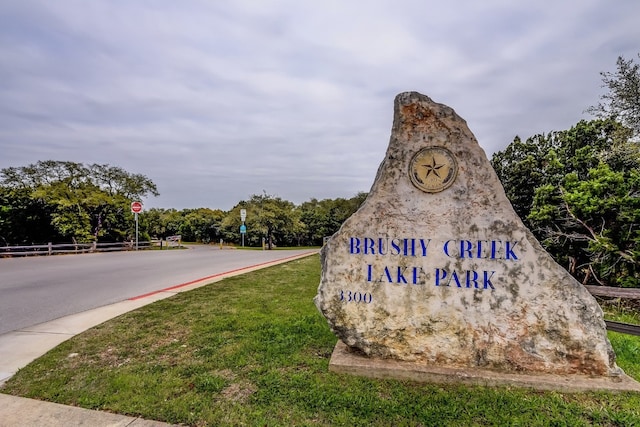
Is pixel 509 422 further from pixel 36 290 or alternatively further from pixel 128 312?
pixel 36 290

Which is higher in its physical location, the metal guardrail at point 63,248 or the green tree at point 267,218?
the green tree at point 267,218

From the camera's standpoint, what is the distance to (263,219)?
3281cm

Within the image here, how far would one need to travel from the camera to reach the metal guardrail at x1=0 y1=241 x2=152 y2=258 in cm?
2019

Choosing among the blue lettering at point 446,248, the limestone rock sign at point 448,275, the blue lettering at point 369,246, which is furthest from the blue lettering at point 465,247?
the blue lettering at point 369,246

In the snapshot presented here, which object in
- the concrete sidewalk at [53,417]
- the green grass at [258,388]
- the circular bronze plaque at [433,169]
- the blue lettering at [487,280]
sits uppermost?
the circular bronze plaque at [433,169]

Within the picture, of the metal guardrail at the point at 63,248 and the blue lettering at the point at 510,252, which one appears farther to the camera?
Answer: the metal guardrail at the point at 63,248

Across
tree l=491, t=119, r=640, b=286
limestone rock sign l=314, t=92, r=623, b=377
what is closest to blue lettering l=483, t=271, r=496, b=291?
limestone rock sign l=314, t=92, r=623, b=377

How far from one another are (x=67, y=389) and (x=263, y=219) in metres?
29.4

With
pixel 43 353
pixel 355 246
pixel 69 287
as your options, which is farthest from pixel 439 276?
pixel 69 287

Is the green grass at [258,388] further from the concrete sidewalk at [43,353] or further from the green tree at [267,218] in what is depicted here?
the green tree at [267,218]

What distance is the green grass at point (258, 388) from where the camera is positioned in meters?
3.08

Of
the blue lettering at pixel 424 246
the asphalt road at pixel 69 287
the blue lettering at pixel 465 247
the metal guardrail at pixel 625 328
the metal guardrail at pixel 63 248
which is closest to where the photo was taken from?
the blue lettering at pixel 465 247

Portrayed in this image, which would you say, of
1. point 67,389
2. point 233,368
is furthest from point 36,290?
point 233,368

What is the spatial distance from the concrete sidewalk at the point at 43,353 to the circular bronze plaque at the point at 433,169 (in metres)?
3.51
